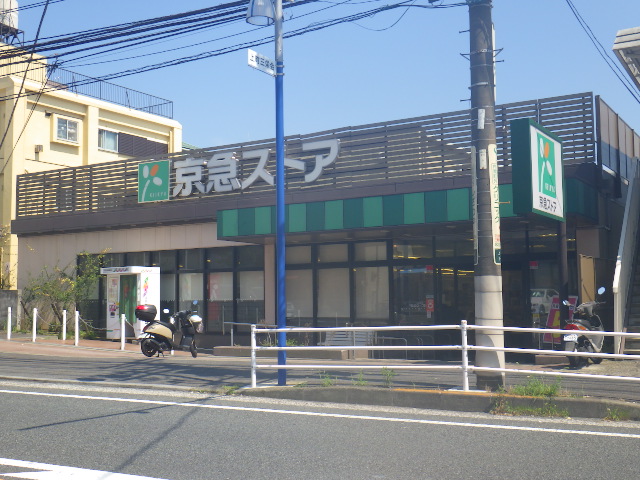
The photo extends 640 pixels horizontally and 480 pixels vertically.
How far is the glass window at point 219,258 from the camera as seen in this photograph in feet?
74.4

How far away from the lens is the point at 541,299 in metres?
17.6

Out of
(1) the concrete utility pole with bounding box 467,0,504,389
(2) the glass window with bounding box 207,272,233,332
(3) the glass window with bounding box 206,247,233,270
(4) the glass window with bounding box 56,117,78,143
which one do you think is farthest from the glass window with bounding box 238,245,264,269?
(4) the glass window with bounding box 56,117,78,143

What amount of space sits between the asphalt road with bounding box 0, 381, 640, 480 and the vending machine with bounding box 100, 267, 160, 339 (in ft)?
41.2

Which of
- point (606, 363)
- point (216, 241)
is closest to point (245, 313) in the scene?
point (216, 241)

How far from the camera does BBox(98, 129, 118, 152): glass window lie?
112 ft

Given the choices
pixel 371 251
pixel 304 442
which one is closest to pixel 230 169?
pixel 371 251

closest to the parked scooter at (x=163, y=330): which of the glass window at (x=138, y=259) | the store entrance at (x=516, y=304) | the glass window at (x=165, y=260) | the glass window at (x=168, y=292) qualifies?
the glass window at (x=168, y=292)

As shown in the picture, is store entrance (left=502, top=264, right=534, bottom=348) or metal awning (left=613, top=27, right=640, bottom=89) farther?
store entrance (left=502, top=264, right=534, bottom=348)

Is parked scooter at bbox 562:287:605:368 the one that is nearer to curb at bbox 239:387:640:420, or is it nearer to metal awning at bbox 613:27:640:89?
curb at bbox 239:387:640:420

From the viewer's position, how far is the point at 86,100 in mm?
33000

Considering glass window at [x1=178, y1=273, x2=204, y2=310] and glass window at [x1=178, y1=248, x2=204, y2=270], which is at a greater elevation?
glass window at [x1=178, y1=248, x2=204, y2=270]

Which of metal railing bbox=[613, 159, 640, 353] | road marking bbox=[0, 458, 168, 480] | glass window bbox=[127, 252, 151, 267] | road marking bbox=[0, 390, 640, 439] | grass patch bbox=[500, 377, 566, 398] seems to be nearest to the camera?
road marking bbox=[0, 458, 168, 480]

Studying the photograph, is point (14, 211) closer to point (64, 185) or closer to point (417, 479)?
point (64, 185)

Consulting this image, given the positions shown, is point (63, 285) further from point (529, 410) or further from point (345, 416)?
point (529, 410)
